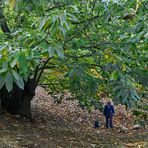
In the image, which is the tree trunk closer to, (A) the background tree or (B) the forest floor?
(B) the forest floor

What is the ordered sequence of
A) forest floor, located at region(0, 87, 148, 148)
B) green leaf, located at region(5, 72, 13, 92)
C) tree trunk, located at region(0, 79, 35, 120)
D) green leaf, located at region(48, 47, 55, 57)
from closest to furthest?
1. green leaf, located at region(5, 72, 13, 92)
2. green leaf, located at region(48, 47, 55, 57)
3. forest floor, located at region(0, 87, 148, 148)
4. tree trunk, located at region(0, 79, 35, 120)

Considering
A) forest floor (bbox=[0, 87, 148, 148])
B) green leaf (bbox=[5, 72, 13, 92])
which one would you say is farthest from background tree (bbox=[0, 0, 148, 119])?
forest floor (bbox=[0, 87, 148, 148])

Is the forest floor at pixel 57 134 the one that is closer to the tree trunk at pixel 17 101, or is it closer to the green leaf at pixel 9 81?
the tree trunk at pixel 17 101

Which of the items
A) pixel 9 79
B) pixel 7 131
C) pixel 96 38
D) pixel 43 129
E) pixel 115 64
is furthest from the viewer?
pixel 43 129

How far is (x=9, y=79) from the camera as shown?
2.96 meters

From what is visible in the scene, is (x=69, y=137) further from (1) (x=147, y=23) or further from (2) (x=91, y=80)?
(1) (x=147, y=23)

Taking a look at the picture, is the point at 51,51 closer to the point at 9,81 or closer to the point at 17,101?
the point at 9,81

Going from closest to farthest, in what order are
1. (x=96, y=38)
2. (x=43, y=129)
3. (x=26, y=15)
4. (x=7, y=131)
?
(x=96, y=38), (x=26, y=15), (x=7, y=131), (x=43, y=129)

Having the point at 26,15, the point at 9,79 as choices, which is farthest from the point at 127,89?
the point at 26,15

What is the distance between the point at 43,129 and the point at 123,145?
7.03ft

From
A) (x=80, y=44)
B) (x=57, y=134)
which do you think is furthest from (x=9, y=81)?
(x=57, y=134)

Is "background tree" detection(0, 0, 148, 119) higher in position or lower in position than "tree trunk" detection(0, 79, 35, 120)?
higher

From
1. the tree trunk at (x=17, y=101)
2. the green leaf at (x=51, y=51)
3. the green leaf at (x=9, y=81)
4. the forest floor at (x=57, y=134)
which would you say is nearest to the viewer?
the green leaf at (x=9, y=81)

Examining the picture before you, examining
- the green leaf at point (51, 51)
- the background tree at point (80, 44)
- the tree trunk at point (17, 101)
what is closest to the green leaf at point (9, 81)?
the background tree at point (80, 44)
